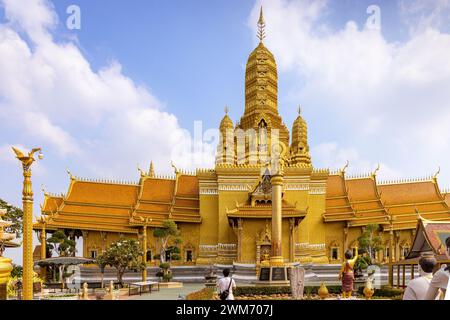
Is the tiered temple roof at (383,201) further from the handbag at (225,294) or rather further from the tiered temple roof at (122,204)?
the handbag at (225,294)

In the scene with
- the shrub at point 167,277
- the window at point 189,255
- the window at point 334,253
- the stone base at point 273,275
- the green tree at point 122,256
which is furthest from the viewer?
the window at point 334,253

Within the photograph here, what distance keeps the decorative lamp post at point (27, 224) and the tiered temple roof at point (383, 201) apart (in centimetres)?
2856

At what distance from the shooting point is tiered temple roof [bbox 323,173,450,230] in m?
37.8

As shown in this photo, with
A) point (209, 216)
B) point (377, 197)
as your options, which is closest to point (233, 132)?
point (209, 216)

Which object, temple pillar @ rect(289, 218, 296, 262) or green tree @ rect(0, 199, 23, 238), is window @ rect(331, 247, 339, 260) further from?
green tree @ rect(0, 199, 23, 238)

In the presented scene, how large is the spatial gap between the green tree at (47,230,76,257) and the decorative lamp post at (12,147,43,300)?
22364 mm

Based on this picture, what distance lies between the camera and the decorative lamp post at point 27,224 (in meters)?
12.1

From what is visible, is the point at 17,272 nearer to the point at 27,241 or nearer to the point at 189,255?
the point at 189,255

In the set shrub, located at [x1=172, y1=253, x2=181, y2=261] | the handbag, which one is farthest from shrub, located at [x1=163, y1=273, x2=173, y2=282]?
the handbag

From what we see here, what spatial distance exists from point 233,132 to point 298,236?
11.1 m

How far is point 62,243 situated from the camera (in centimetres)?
3391

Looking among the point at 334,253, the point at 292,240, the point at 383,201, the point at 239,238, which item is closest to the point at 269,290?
the point at 239,238

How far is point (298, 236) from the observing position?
3703 cm

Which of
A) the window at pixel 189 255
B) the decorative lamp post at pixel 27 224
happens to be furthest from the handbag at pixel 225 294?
the window at pixel 189 255
